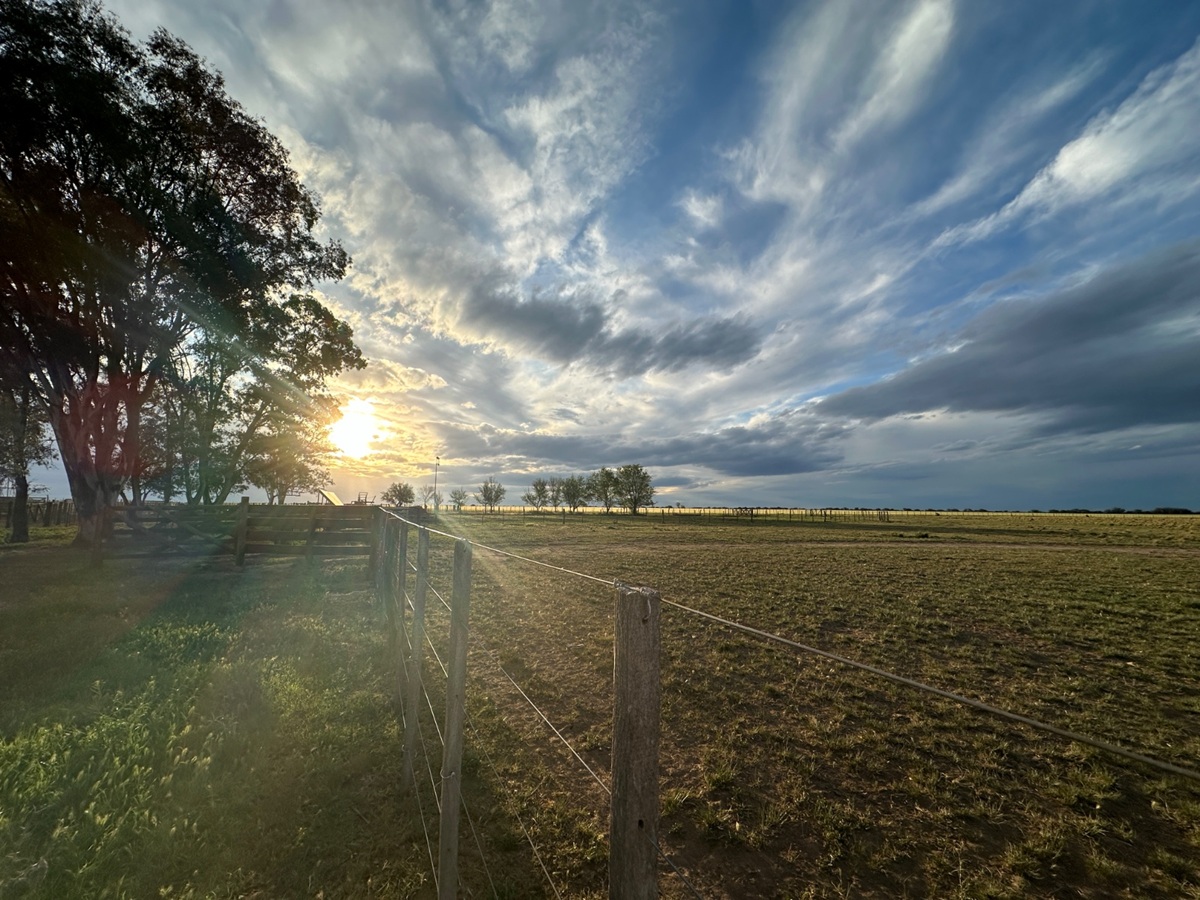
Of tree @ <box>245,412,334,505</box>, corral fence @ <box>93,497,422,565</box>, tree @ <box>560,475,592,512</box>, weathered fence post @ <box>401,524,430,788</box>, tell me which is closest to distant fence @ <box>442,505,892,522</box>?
tree @ <box>560,475,592,512</box>

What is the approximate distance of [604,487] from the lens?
104 m

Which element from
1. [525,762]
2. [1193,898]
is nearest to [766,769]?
[525,762]

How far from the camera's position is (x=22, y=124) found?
13508 millimetres

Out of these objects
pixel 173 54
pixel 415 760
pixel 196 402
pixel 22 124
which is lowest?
pixel 415 760

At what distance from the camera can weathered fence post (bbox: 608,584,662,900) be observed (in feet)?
6.63

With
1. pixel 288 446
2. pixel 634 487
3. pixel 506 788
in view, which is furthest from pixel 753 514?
pixel 506 788

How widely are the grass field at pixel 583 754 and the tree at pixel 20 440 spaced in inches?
579

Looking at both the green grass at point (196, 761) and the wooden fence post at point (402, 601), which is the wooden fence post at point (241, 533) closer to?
the green grass at point (196, 761)

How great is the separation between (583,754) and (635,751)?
3.95 metres

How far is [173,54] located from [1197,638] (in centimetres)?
3059

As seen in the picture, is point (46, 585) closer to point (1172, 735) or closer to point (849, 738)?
point (849, 738)

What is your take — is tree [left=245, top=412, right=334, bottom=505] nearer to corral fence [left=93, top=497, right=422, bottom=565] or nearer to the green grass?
corral fence [left=93, top=497, right=422, bottom=565]

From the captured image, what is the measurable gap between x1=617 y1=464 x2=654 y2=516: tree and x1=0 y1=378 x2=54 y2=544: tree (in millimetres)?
80371

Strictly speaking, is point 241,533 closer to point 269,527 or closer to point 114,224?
point 269,527
